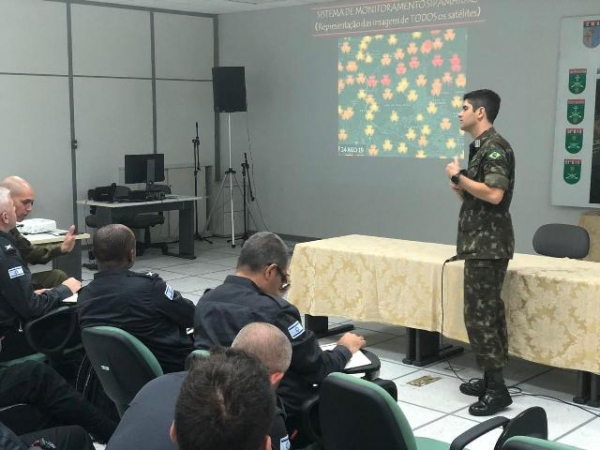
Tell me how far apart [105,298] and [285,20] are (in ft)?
22.2

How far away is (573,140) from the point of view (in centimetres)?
693

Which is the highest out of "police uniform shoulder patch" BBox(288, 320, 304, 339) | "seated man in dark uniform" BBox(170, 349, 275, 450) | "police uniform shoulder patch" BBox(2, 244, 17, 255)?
"seated man in dark uniform" BBox(170, 349, 275, 450)

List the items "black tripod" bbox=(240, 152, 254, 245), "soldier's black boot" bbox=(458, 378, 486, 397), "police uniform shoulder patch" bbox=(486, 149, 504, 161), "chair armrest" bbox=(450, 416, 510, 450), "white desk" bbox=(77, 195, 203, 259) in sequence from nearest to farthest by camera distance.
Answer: "chair armrest" bbox=(450, 416, 510, 450) < "police uniform shoulder patch" bbox=(486, 149, 504, 161) < "soldier's black boot" bbox=(458, 378, 486, 397) < "white desk" bbox=(77, 195, 203, 259) < "black tripod" bbox=(240, 152, 254, 245)

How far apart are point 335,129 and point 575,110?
288 centimetres

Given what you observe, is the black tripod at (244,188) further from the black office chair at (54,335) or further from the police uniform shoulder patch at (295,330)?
the police uniform shoulder patch at (295,330)

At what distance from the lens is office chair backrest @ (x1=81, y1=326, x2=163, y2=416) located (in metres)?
2.68

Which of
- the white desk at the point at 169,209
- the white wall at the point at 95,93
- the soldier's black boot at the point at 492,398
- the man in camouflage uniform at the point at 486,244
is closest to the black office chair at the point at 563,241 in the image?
the man in camouflage uniform at the point at 486,244

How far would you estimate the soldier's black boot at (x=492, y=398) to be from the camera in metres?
3.96

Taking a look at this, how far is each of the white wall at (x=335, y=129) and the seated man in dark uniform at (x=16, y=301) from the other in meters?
5.05

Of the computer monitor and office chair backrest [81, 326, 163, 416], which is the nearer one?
office chair backrest [81, 326, 163, 416]

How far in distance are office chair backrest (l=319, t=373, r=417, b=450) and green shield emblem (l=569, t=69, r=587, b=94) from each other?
543 centimetres

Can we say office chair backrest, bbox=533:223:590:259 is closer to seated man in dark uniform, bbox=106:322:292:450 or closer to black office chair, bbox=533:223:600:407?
black office chair, bbox=533:223:600:407

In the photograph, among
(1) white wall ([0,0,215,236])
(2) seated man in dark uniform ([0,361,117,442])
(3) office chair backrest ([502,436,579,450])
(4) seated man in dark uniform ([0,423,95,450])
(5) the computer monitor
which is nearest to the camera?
(3) office chair backrest ([502,436,579,450])

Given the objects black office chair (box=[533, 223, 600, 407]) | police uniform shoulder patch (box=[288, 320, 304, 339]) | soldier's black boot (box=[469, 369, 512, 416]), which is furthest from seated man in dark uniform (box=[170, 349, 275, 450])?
black office chair (box=[533, 223, 600, 407])
